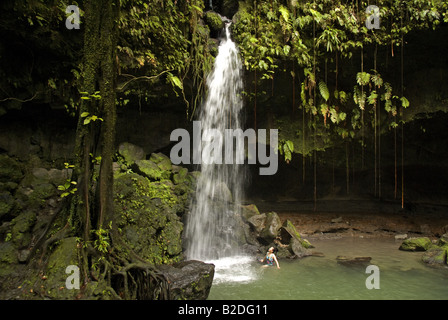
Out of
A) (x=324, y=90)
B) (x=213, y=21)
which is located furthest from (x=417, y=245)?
(x=213, y=21)

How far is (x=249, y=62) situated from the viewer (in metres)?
9.80

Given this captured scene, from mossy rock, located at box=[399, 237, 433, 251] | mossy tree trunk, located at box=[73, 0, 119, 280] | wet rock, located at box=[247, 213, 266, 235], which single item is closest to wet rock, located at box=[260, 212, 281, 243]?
wet rock, located at box=[247, 213, 266, 235]

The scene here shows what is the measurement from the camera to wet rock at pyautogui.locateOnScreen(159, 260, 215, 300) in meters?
5.00

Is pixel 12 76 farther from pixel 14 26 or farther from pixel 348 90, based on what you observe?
pixel 348 90

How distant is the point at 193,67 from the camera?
30.4ft

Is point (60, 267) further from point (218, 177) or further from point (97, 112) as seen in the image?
point (218, 177)

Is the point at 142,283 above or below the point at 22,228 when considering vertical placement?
below

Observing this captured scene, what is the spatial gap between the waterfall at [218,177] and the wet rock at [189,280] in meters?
3.14

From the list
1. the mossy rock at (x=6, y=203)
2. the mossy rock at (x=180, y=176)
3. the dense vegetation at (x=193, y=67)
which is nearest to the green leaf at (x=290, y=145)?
the dense vegetation at (x=193, y=67)

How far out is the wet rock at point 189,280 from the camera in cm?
500

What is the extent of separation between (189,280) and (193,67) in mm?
6666

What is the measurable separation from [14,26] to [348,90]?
10.7 meters

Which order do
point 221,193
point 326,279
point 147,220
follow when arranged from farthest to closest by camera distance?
point 221,193
point 147,220
point 326,279

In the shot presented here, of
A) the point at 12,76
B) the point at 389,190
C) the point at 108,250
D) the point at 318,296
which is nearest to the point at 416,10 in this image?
the point at 389,190
